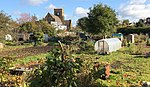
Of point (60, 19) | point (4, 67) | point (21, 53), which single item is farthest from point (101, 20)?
point (60, 19)

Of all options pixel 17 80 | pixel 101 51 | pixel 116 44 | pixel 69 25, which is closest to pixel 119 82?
pixel 17 80

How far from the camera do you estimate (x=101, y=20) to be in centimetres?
3372

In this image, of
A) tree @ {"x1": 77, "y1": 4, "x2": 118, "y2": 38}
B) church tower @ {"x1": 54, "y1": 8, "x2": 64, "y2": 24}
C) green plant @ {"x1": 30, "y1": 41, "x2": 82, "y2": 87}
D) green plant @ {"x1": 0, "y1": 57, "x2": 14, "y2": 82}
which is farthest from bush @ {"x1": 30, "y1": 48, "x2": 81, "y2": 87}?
church tower @ {"x1": 54, "y1": 8, "x2": 64, "y2": 24}

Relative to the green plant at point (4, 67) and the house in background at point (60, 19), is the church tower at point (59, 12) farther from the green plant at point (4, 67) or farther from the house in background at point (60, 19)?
the green plant at point (4, 67)

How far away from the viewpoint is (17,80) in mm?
8586

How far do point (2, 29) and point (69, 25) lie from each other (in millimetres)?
65949

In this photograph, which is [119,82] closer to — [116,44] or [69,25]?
[116,44]

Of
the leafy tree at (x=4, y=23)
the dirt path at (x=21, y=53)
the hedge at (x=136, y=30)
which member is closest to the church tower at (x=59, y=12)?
the hedge at (x=136, y=30)

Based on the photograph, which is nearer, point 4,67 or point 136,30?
point 4,67

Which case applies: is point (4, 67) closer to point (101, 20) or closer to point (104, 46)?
point (104, 46)

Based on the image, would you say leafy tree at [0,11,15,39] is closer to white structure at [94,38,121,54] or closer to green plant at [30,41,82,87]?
white structure at [94,38,121,54]

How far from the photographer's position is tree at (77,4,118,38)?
34.1m

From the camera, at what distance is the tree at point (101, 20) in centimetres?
3409

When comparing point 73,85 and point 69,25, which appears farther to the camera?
point 69,25
